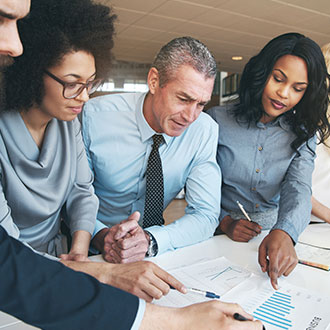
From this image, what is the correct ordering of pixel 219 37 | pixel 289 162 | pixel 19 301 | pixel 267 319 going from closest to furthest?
pixel 19 301, pixel 267 319, pixel 289 162, pixel 219 37

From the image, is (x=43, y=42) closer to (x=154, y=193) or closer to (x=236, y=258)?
(x=154, y=193)

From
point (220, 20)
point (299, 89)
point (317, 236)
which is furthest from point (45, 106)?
point (220, 20)

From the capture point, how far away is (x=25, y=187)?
4.12 feet

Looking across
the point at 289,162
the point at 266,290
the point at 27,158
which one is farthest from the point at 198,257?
the point at 289,162

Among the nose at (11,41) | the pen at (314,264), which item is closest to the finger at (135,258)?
the pen at (314,264)

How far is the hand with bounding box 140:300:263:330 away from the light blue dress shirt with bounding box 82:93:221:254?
938mm

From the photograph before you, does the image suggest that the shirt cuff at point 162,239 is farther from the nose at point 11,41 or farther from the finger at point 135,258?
the nose at point 11,41

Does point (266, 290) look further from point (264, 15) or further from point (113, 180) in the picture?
point (264, 15)

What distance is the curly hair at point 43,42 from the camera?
122 centimetres

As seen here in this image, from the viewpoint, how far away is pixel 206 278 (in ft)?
3.68

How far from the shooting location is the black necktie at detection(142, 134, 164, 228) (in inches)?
65.9

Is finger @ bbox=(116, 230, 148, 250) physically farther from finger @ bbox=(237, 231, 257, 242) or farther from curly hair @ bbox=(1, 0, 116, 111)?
curly hair @ bbox=(1, 0, 116, 111)

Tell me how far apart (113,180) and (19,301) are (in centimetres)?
115

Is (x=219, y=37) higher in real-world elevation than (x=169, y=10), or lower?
lower
